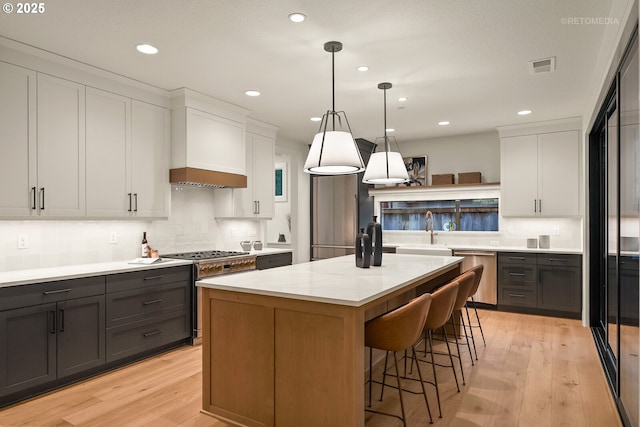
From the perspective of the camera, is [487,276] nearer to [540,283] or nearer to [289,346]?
[540,283]

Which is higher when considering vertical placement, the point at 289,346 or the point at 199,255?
the point at 199,255

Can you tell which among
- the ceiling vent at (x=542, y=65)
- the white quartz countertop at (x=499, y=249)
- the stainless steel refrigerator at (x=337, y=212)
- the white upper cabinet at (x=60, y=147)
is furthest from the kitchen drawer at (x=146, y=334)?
the ceiling vent at (x=542, y=65)

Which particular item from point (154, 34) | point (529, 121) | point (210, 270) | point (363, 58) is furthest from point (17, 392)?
point (529, 121)

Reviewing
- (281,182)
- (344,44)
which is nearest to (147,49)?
(344,44)

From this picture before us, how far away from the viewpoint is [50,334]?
295 cm

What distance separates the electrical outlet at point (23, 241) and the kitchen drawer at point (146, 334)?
3.12 ft

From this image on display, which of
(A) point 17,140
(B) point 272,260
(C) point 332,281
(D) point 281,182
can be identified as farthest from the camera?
(D) point 281,182

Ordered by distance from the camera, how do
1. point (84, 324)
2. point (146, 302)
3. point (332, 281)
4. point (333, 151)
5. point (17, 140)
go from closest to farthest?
point (332, 281), point (333, 151), point (17, 140), point (84, 324), point (146, 302)

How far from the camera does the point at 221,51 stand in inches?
125

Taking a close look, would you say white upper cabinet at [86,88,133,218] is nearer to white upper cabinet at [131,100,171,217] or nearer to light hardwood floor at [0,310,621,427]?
white upper cabinet at [131,100,171,217]

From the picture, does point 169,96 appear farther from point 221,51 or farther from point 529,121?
point 529,121

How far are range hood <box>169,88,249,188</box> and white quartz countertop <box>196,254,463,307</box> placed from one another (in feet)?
5.26

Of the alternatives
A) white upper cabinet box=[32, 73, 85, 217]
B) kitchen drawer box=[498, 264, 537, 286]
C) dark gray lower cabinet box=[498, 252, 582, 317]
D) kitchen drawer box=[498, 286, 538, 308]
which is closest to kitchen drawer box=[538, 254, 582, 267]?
dark gray lower cabinet box=[498, 252, 582, 317]

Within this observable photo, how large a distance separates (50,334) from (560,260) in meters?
5.37
